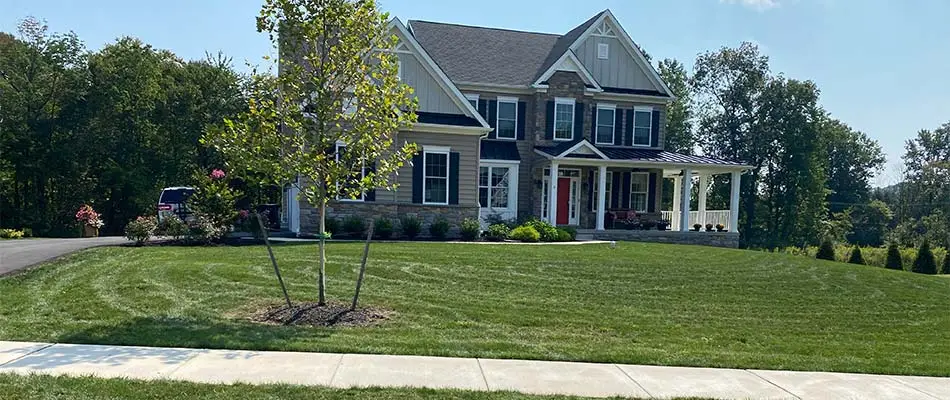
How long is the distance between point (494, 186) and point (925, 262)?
49.7 feet

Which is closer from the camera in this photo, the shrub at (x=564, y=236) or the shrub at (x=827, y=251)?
the shrub at (x=564, y=236)

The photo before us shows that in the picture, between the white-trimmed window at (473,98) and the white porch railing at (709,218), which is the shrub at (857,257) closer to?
the white porch railing at (709,218)

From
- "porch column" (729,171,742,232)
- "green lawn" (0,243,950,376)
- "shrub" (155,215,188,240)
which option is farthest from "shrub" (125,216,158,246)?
"porch column" (729,171,742,232)

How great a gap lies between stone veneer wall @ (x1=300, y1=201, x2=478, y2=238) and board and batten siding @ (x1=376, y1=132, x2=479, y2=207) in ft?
0.85

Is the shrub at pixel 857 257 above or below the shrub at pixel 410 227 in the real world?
below

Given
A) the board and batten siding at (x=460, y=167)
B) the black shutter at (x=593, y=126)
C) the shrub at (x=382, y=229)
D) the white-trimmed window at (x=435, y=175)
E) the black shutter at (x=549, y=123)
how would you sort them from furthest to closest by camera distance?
the black shutter at (x=593, y=126) < the black shutter at (x=549, y=123) < the white-trimmed window at (x=435, y=175) < the board and batten siding at (x=460, y=167) < the shrub at (x=382, y=229)

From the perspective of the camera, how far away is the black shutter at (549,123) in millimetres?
23030

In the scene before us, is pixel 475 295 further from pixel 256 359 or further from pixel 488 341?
pixel 256 359

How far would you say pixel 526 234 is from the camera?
58.6ft

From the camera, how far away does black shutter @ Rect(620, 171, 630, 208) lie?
24266 mm

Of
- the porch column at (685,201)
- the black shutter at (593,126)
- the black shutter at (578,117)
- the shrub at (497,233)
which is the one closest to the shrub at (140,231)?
the shrub at (497,233)

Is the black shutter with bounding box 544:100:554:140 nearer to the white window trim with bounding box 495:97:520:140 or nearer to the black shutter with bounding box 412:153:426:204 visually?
the white window trim with bounding box 495:97:520:140

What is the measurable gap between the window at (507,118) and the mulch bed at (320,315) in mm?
15664

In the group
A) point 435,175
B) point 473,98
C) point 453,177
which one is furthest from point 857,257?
point 435,175
